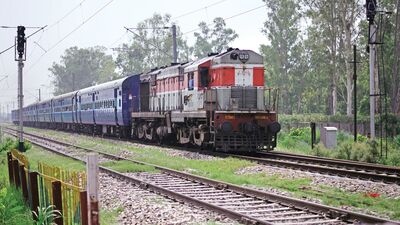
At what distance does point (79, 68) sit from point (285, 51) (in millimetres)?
63333

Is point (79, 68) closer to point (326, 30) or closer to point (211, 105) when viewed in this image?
point (326, 30)

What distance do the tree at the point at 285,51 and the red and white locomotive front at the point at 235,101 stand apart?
A: 160 feet

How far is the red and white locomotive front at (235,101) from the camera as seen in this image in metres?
20.8

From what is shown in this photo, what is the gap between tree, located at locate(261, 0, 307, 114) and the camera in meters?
72.5

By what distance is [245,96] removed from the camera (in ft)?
70.6

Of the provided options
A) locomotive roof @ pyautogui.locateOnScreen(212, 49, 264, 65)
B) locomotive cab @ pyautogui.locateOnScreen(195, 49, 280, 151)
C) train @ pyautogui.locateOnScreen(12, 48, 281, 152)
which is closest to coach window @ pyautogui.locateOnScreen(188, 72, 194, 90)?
train @ pyautogui.locateOnScreen(12, 48, 281, 152)

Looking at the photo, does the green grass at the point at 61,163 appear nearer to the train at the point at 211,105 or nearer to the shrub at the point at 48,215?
the train at the point at 211,105

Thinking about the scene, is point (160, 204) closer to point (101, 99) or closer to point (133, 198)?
point (133, 198)

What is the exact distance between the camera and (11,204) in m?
8.98

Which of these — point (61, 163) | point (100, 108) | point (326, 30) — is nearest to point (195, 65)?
point (61, 163)

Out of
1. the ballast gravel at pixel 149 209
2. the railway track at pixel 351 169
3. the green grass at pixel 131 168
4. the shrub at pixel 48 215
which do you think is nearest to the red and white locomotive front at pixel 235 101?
the railway track at pixel 351 169

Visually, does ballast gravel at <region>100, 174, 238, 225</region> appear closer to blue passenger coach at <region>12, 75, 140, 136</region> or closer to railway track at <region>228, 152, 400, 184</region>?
railway track at <region>228, 152, 400, 184</region>

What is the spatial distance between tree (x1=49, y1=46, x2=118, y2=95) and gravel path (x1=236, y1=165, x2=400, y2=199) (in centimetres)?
10985

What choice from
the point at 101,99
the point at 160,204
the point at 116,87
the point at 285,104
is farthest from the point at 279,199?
the point at 285,104
